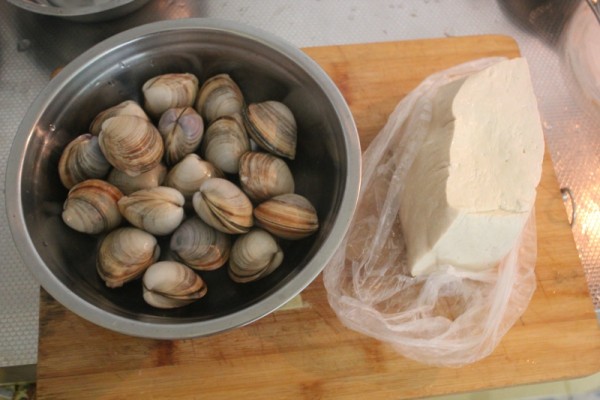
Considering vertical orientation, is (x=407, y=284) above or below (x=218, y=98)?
below

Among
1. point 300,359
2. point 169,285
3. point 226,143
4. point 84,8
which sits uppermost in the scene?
point 84,8

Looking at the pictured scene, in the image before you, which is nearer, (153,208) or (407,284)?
(153,208)

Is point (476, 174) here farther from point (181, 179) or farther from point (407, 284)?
point (181, 179)

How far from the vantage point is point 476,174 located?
0.76 meters

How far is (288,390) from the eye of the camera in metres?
0.78

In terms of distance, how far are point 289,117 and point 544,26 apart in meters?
0.71

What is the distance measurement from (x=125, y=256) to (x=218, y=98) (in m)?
0.29

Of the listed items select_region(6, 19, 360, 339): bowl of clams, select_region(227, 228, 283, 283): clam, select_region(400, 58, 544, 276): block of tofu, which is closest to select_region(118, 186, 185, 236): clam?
select_region(6, 19, 360, 339): bowl of clams

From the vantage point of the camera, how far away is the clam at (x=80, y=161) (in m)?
0.76

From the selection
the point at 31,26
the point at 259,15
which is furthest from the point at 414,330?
the point at 31,26

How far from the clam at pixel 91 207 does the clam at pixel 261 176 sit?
19cm

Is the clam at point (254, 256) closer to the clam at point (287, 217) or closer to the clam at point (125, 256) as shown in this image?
the clam at point (287, 217)

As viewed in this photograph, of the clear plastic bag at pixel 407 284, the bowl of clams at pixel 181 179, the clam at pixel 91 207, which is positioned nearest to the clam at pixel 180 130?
the bowl of clams at pixel 181 179

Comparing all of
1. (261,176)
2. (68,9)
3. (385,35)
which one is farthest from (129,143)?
(385,35)
